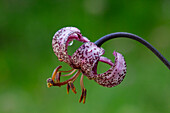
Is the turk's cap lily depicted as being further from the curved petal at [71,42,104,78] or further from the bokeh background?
the bokeh background

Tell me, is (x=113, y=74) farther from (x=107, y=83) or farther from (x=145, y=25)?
(x=145, y=25)

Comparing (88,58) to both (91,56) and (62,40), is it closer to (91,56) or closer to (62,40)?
(91,56)

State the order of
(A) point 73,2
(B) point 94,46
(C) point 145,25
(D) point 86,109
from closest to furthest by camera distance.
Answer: (B) point 94,46, (D) point 86,109, (C) point 145,25, (A) point 73,2

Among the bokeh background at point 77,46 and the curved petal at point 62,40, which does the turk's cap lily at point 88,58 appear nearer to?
the curved petal at point 62,40

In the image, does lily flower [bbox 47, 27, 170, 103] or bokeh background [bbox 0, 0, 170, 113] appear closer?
lily flower [bbox 47, 27, 170, 103]

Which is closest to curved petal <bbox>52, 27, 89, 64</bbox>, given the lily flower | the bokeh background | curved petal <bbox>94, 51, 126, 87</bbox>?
the lily flower

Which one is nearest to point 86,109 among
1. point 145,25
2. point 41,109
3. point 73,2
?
point 41,109
